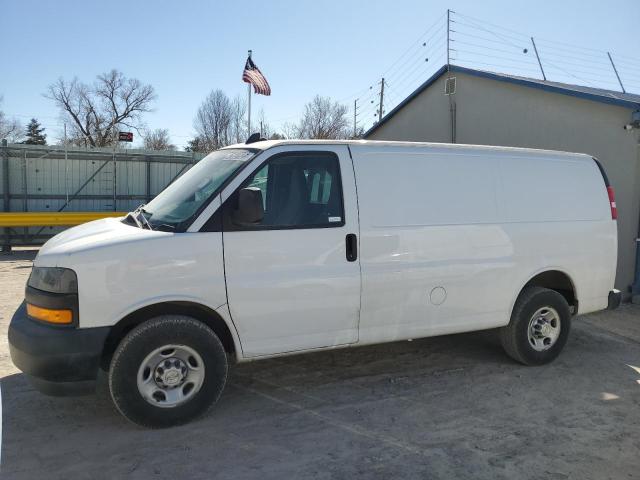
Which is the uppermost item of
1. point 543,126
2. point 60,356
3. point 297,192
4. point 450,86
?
point 450,86

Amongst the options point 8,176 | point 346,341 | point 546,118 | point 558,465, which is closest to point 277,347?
point 346,341

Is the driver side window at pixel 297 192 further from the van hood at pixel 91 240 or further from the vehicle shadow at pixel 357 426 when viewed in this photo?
the vehicle shadow at pixel 357 426

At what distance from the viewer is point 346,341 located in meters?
4.34

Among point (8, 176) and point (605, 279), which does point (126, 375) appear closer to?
point (605, 279)

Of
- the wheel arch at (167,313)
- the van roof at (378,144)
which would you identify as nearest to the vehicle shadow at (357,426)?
the wheel arch at (167,313)

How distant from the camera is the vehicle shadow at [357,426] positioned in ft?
11.1

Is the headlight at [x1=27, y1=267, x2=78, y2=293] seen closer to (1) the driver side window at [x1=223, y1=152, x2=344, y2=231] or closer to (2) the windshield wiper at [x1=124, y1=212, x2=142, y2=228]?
(2) the windshield wiper at [x1=124, y1=212, x2=142, y2=228]

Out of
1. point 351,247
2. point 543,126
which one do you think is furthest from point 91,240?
point 543,126

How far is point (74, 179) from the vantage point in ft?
49.4

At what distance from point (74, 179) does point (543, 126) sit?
12346 mm

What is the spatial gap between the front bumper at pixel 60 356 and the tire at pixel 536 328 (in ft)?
12.2

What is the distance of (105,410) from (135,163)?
12791mm

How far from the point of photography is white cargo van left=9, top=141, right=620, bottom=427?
11.8 feet

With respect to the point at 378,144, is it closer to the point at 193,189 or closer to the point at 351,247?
the point at 351,247
